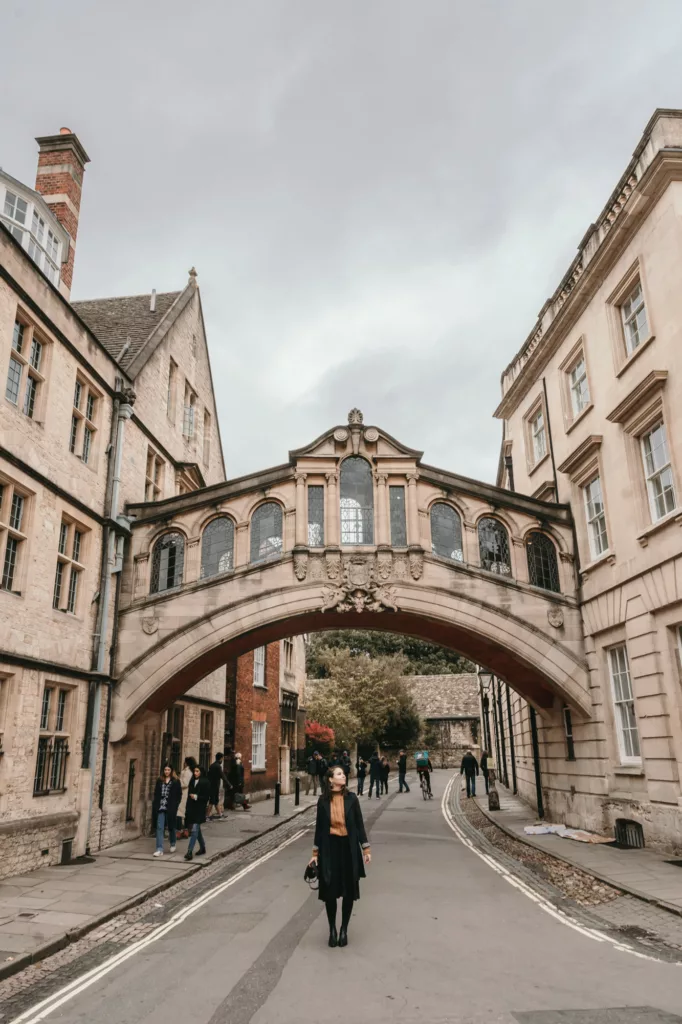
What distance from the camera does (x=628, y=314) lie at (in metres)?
15.2

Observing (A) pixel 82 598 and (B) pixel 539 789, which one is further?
(B) pixel 539 789

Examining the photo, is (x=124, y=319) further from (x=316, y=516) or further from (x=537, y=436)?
(x=537, y=436)

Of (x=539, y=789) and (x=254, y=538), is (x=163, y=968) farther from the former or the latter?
(x=539, y=789)

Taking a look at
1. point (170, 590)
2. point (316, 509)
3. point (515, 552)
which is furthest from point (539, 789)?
point (170, 590)

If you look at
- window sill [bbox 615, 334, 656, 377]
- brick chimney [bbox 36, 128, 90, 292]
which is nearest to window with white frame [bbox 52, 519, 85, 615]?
brick chimney [bbox 36, 128, 90, 292]

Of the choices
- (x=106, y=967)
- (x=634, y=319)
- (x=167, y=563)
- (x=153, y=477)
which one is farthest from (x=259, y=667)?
(x=106, y=967)

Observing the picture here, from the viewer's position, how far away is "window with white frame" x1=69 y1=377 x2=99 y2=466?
14477mm

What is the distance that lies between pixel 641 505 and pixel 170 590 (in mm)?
10101

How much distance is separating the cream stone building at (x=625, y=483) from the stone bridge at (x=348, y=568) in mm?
916

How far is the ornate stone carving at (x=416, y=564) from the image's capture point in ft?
53.8

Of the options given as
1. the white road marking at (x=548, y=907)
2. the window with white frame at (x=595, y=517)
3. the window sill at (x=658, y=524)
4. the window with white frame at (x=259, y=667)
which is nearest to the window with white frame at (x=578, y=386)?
the window with white frame at (x=595, y=517)

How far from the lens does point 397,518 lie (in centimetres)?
1706

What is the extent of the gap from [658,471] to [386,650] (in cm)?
5092

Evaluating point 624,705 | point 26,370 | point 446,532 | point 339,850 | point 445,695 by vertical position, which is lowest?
point 339,850
